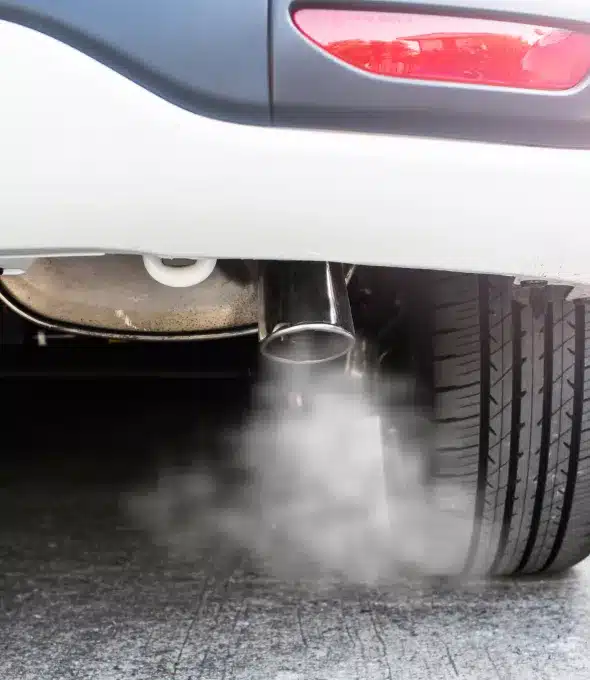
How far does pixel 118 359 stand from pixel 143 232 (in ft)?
3.46

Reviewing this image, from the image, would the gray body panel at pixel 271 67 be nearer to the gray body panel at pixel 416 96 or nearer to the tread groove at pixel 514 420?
the gray body panel at pixel 416 96

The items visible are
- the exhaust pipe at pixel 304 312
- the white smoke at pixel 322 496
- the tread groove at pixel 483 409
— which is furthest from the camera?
the white smoke at pixel 322 496

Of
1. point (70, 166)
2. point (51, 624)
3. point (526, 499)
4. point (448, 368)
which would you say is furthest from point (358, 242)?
point (51, 624)

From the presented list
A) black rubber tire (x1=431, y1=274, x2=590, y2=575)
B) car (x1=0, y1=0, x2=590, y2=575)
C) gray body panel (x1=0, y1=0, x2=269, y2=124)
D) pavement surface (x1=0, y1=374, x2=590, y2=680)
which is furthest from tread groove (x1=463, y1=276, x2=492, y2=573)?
gray body panel (x1=0, y1=0, x2=269, y2=124)

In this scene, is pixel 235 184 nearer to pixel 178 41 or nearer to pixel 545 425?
pixel 178 41

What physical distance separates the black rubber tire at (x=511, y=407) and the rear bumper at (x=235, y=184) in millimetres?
285

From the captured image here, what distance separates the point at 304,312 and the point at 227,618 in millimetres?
440

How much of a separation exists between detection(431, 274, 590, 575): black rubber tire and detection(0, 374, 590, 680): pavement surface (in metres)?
0.12

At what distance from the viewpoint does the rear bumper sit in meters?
0.65

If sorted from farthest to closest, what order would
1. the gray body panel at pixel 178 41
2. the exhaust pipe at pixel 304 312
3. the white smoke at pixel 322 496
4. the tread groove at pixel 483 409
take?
the white smoke at pixel 322 496 < the tread groove at pixel 483 409 < the exhaust pipe at pixel 304 312 < the gray body panel at pixel 178 41

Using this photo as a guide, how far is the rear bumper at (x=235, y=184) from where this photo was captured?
65 centimetres

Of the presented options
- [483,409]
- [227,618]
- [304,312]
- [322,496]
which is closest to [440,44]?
[304,312]

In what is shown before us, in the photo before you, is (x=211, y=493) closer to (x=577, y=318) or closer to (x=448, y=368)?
(x=448, y=368)

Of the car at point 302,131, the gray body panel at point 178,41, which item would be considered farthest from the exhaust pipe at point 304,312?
the gray body panel at point 178,41
